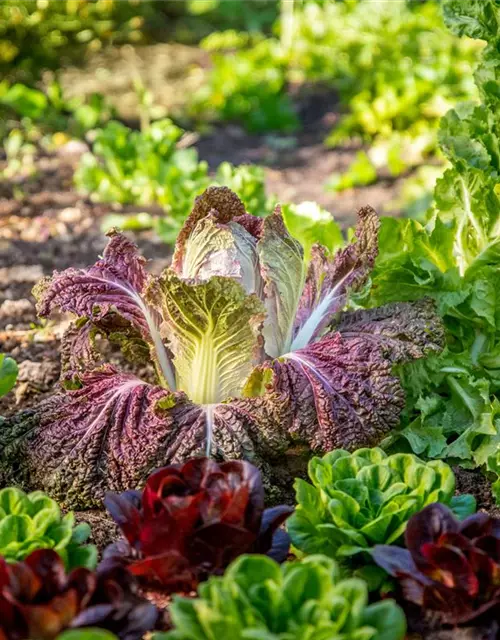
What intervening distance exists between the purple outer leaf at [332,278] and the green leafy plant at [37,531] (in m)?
1.14

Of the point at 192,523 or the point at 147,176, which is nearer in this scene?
the point at 192,523

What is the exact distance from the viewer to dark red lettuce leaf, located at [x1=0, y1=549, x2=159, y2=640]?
6.60 ft

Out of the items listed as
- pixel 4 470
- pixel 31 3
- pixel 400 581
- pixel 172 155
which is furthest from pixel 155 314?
pixel 31 3

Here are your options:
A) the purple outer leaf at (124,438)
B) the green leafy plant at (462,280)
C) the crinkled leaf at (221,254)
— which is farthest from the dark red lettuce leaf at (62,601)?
the green leafy plant at (462,280)

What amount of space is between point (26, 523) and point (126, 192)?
3.73 meters

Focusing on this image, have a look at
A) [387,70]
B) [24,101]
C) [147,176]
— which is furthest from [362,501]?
[387,70]

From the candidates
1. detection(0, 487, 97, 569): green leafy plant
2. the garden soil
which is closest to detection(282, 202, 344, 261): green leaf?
the garden soil

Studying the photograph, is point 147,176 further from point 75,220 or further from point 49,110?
point 49,110

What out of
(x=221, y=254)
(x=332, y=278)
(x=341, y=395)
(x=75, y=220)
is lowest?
(x=75, y=220)

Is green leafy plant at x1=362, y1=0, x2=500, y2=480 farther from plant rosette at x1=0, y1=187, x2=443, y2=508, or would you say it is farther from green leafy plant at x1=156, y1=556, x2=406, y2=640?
green leafy plant at x1=156, y1=556, x2=406, y2=640

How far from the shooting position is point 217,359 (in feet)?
10.0

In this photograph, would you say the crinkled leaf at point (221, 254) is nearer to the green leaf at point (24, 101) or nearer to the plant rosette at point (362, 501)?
the plant rosette at point (362, 501)

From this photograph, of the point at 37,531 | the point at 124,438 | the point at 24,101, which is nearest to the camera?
the point at 37,531

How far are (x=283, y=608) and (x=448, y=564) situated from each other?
0.45 m
